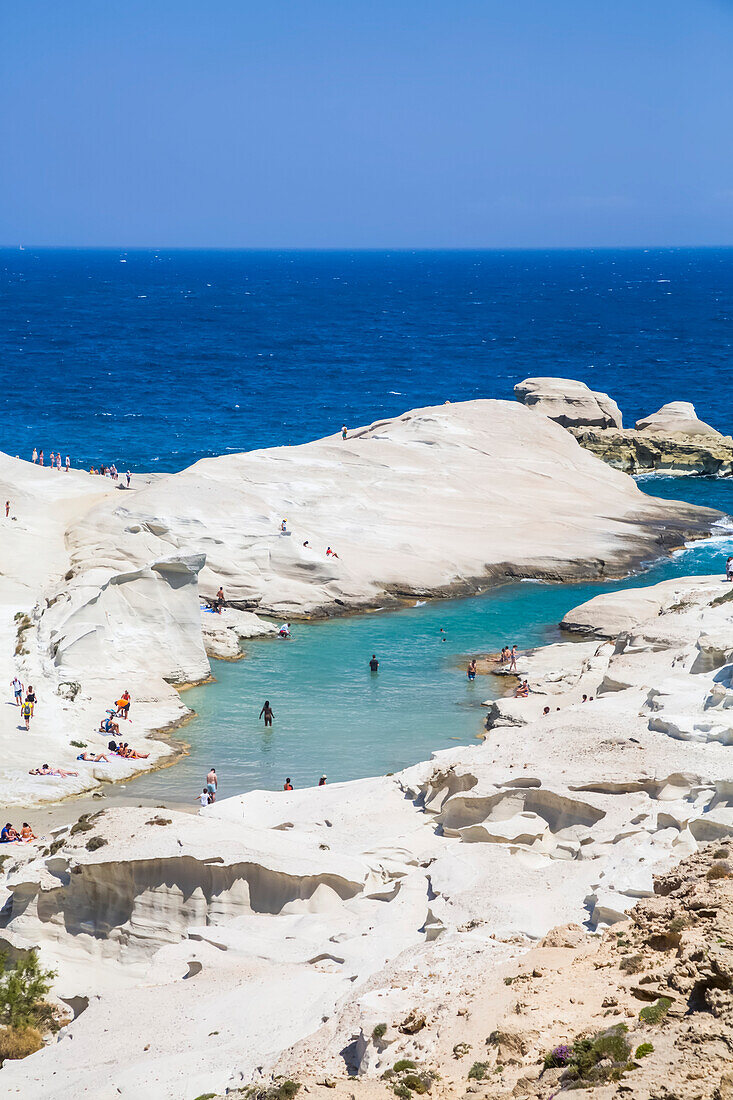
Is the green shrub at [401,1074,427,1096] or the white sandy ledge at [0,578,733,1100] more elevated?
the green shrub at [401,1074,427,1096]

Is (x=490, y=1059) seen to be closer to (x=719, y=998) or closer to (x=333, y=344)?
(x=719, y=998)

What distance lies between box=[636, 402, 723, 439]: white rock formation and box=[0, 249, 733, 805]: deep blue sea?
646 centimetres

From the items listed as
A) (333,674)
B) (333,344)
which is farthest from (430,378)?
(333,674)

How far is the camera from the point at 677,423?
8675 cm

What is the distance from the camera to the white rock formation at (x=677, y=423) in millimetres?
85625

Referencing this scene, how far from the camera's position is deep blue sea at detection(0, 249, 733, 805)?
41.8 meters

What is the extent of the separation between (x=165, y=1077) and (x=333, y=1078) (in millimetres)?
3718

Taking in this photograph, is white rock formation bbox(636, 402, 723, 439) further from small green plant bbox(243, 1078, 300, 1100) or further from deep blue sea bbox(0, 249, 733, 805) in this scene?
small green plant bbox(243, 1078, 300, 1100)

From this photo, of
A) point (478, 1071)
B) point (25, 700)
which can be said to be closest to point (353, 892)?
point (478, 1071)

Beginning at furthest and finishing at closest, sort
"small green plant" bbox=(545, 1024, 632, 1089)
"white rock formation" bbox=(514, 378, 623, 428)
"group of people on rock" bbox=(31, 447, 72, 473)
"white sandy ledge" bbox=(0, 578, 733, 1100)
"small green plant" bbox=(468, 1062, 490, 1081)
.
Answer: "white rock formation" bbox=(514, 378, 623, 428)
"group of people on rock" bbox=(31, 447, 72, 473)
"white sandy ledge" bbox=(0, 578, 733, 1100)
"small green plant" bbox=(468, 1062, 490, 1081)
"small green plant" bbox=(545, 1024, 632, 1089)

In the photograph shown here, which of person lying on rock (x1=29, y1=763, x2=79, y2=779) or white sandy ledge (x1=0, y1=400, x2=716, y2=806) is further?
white sandy ledge (x1=0, y1=400, x2=716, y2=806)

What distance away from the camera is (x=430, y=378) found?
4879 inches

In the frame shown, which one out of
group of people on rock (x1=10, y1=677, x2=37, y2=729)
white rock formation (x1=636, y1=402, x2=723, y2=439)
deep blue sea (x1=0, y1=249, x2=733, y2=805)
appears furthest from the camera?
white rock formation (x1=636, y1=402, x2=723, y2=439)

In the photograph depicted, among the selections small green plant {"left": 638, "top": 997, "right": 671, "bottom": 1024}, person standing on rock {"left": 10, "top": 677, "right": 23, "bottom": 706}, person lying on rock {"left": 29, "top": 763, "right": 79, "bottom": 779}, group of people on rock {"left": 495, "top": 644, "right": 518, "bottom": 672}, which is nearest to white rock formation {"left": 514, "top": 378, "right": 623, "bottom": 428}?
group of people on rock {"left": 495, "top": 644, "right": 518, "bottom": 672}
